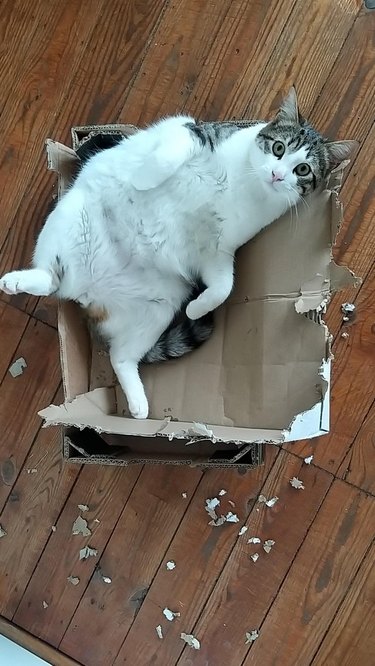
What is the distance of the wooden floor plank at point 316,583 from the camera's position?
1443mm

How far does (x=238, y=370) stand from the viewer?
1207mm

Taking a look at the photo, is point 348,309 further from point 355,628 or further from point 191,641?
point 191,641

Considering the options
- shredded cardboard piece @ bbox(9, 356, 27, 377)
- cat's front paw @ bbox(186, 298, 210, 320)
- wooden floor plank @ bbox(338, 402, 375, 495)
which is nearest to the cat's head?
cat's front paw @ bbox(186, 298, 210, 320)

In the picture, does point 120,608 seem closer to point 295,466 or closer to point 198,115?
point 295,466

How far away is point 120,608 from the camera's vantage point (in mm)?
1467

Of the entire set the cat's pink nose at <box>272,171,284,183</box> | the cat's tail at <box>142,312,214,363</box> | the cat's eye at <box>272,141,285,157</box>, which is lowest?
the cat's tail at <box>142,312,214,363</box>

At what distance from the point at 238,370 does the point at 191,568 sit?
560 millimetres

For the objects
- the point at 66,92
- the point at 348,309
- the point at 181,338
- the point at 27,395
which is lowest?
the point at 27,395

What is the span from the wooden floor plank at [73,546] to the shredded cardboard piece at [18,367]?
0.28 meters

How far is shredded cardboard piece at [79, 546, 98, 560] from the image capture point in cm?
147

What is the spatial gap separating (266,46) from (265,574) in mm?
1248

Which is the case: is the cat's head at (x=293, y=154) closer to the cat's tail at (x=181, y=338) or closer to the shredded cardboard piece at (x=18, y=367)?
the cat's tail at (x=181, y=338)

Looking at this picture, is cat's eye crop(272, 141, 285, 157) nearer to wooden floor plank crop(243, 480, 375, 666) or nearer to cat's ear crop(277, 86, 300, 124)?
cat's ear crop(277, 86, 300, 124)

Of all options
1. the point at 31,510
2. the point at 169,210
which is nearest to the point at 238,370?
the point at 169,210
